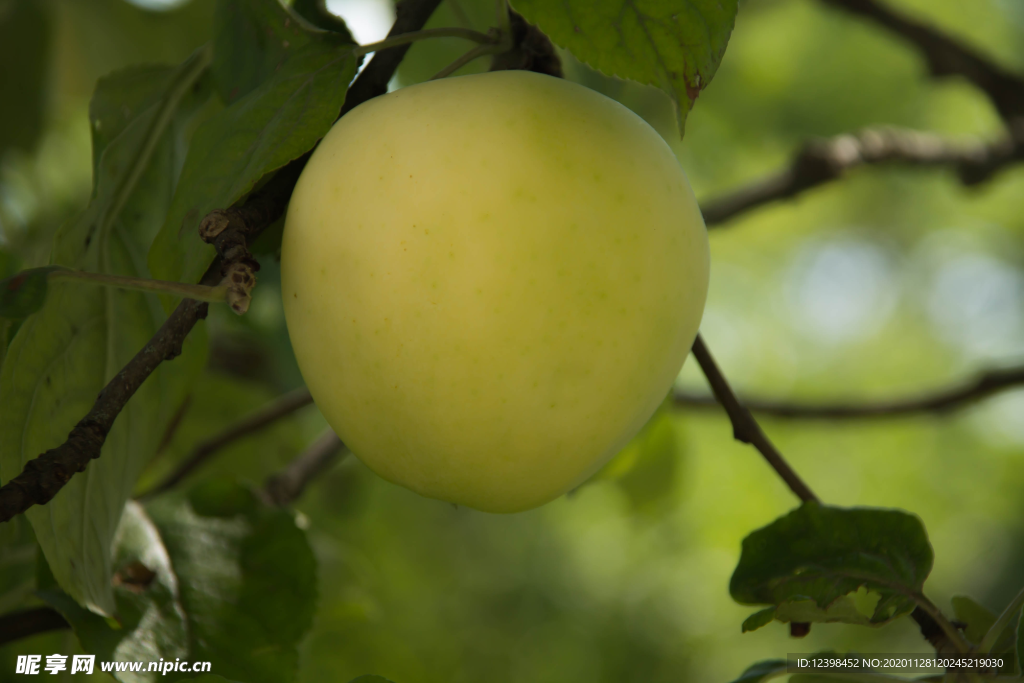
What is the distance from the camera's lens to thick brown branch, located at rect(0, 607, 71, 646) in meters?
0.48

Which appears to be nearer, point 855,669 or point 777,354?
point 855,669

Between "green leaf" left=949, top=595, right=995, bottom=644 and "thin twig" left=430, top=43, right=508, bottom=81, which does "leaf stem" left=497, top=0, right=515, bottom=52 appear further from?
"green leaf" left=949, top=595, right=995, bottom=644

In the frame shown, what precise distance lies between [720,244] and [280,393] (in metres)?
3.12

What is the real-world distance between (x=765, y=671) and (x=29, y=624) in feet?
1.50

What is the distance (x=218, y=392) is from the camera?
1004 millimetres

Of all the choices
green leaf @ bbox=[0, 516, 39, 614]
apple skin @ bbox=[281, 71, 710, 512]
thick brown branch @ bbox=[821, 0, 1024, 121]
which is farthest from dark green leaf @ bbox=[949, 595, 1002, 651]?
thick brown branch @ bbox=[821, 0, 1024, 121]

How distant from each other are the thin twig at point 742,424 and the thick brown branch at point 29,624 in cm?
43

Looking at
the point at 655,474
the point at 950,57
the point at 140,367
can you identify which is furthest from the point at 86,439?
the point at 950,57

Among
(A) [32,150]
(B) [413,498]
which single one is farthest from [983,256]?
(A) [32,150]

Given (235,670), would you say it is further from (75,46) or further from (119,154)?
(75,46)

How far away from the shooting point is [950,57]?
1.01 m

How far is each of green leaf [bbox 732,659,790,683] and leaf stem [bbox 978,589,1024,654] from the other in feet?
0.37

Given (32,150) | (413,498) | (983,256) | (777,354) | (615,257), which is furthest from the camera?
(983,256)

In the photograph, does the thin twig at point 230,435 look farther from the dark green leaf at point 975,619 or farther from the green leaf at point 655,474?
the dark green leaf at point 975,619
